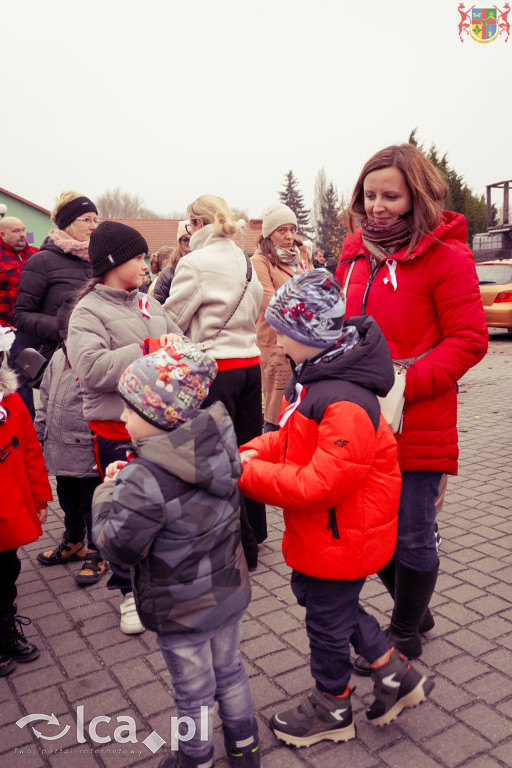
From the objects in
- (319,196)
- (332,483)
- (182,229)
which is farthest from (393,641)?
(319,196)

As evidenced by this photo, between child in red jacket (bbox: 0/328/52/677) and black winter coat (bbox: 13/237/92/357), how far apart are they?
3.29 ft

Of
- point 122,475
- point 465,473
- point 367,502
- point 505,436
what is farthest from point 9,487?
point 505,436

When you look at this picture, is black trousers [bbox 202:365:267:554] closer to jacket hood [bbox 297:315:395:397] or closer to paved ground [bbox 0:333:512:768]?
paved ground [bbox 0:333:512:768]

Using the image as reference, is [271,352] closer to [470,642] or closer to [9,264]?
[470,642]

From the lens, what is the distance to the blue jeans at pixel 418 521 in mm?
2699

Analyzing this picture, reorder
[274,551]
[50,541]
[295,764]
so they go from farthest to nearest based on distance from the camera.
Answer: [50,541]
[274,551]
[295,764]

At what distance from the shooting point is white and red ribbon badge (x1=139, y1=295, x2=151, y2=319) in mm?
3408

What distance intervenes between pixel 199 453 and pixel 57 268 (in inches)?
101

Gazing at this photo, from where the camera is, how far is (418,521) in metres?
2.73

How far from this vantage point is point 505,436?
6934 millimetres

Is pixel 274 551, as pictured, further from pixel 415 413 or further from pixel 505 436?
pixel 505 436

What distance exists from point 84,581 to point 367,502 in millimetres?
2243

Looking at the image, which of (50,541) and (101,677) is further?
(50,541)

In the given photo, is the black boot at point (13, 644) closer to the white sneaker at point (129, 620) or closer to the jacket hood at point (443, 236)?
the white sneaker at point (129, 620)
